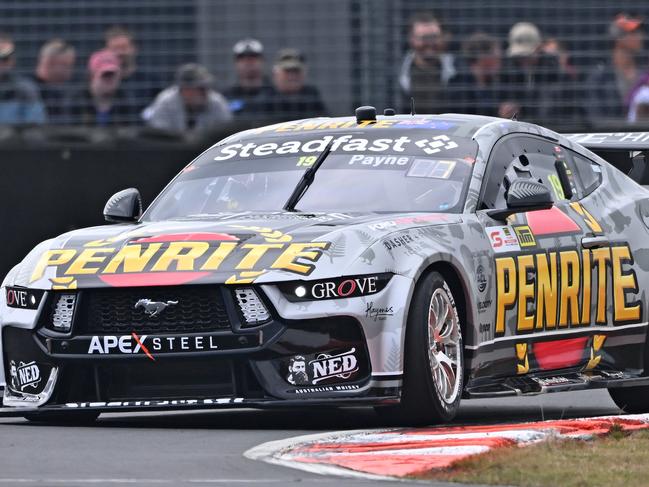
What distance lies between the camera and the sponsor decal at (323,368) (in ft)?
25.2

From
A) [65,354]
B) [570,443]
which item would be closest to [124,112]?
[65,354]

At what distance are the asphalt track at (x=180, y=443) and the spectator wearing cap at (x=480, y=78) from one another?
5225 millimetres

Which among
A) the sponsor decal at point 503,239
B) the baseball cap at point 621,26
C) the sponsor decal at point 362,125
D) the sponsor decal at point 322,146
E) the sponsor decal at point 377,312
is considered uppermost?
the sponsor decal at point 362,125

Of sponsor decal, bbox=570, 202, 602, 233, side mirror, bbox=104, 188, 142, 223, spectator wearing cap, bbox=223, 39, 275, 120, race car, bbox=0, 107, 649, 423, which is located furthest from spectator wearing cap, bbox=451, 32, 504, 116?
side mirror, bbox=104, 188, 142, 223

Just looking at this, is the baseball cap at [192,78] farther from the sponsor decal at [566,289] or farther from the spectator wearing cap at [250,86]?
the sponsor decal at [566,289]

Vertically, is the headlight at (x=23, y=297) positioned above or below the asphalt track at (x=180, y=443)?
above

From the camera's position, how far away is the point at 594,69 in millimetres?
15219

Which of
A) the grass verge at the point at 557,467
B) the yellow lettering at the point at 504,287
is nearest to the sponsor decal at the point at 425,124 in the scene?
the yellow lettering at the point at 504,287

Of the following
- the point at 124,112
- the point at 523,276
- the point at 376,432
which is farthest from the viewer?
the point at 124,112

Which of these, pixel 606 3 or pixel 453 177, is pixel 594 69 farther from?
pixel 453 177

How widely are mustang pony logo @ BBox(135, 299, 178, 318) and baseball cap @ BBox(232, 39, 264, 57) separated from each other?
7573 millimetres

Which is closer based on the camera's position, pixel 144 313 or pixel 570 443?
pixel 570 443

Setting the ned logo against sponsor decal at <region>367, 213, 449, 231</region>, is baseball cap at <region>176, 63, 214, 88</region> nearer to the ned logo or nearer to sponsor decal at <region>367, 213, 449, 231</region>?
the ned logo

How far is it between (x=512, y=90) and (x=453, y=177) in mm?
6501
